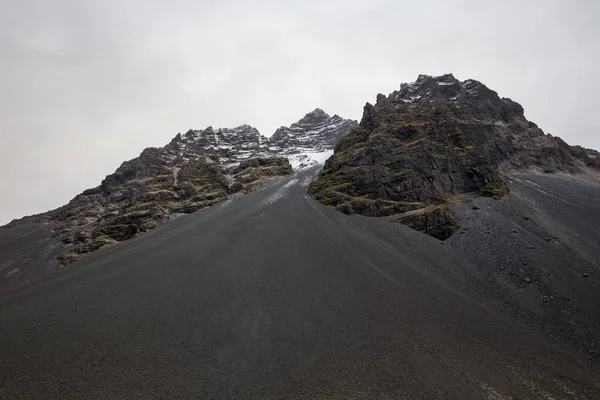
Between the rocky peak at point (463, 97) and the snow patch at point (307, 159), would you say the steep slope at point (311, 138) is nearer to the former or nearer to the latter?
the snow patch at point (307, 159)

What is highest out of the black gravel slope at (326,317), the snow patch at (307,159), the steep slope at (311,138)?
the steep slope at (311,138)

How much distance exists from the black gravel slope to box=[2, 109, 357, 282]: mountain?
2121cm

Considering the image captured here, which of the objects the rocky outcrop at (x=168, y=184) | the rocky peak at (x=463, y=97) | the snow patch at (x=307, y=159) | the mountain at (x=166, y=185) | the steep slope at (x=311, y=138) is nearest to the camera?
the mountain at (x=166, y=185)

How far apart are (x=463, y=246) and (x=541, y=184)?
3052cm

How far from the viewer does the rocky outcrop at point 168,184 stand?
63.8 metres

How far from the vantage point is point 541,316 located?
1024 inches

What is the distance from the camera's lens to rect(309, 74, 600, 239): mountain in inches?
1967

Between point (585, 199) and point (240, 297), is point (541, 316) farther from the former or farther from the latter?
point (585, 199)

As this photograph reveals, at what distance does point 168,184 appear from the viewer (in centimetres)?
8056

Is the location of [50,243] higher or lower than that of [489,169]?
higher

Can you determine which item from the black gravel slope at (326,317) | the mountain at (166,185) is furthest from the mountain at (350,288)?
the mountain at (166,185)

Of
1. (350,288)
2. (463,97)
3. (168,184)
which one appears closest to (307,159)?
(168,184)

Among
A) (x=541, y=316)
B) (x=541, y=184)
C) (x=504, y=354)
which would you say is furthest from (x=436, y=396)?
(x=541, y=184)

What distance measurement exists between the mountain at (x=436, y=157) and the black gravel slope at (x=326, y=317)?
6.58 metres
